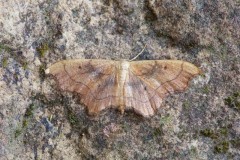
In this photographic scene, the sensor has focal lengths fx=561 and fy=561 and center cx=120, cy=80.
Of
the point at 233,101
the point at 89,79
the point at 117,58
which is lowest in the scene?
the point at 233,101

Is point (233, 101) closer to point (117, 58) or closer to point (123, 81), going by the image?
point (123, 81)

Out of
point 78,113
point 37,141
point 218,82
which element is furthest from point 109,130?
point 218,82

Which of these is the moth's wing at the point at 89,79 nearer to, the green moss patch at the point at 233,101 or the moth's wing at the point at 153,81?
the moth's wing at the point at 153,81

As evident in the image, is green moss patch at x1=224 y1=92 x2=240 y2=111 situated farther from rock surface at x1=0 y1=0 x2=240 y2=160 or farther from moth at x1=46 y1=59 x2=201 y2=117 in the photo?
moth at x1=46 y1=59 x2=201 y2=117

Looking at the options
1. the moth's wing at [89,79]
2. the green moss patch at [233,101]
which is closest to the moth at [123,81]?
the moth's wing at [89,79]

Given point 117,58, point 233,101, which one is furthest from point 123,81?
point 233,101

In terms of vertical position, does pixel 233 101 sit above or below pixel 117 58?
below

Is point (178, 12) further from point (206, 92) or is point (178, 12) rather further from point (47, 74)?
point (47, 74)
